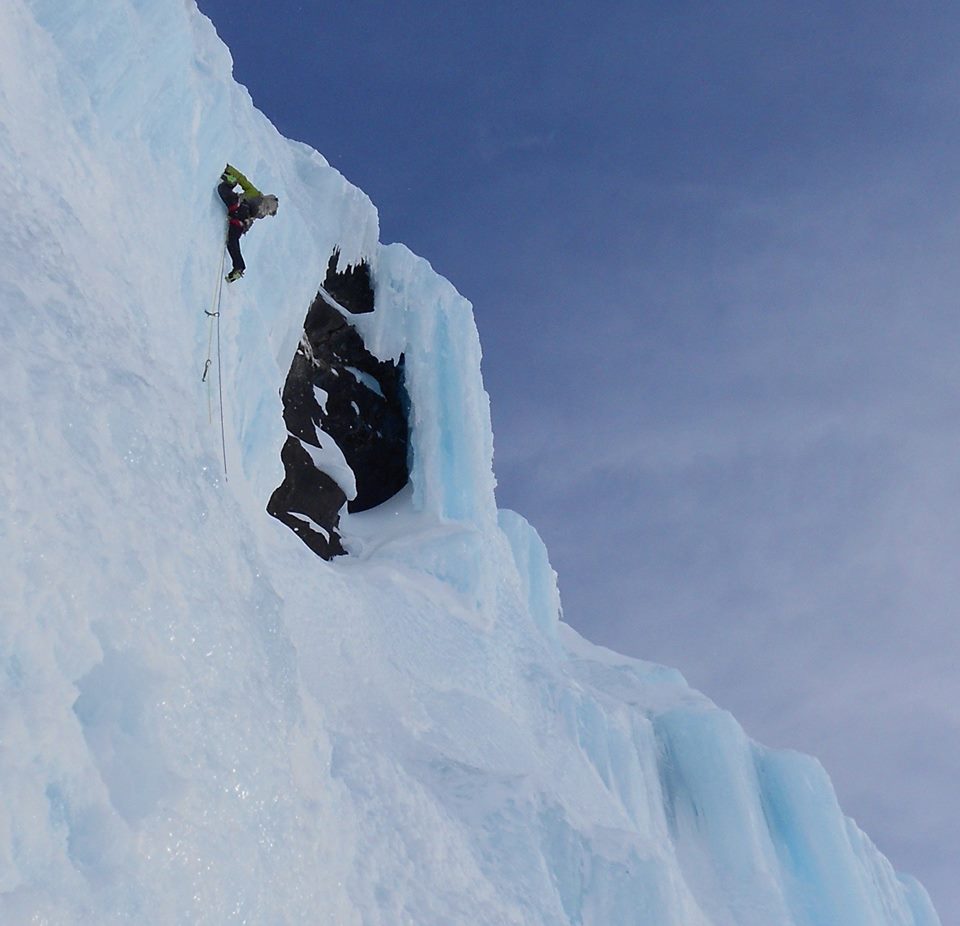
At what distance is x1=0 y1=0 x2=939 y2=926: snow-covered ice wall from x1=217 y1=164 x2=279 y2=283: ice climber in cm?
15

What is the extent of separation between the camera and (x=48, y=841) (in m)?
2.91

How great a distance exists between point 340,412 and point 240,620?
12762 millimetres

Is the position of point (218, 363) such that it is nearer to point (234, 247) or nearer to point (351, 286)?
point (234, 247)

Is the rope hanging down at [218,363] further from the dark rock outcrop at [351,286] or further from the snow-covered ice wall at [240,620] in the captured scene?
the dark rock outcrop at [351,286]

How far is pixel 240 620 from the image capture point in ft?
14.7

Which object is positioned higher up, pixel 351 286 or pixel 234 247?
pixel 351 286

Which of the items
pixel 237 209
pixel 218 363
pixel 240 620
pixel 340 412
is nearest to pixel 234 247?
pixel 237 209

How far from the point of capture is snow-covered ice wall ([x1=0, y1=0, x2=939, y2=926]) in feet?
11.1

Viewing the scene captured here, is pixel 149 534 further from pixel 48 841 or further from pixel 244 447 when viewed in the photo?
pixel 244 447

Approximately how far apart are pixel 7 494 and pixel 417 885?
3.69 metres

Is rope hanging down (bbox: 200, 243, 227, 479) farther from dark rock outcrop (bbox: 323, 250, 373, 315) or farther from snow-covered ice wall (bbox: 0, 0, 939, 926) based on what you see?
dark rock outcrop (bbox: 323, 250, 373, 315)

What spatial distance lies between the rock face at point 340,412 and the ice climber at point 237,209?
15.3ft

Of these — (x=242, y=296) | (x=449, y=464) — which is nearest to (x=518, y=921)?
(x=242, y=296)

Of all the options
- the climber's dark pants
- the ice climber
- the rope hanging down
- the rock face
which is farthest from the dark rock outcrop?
the rope hanging down
